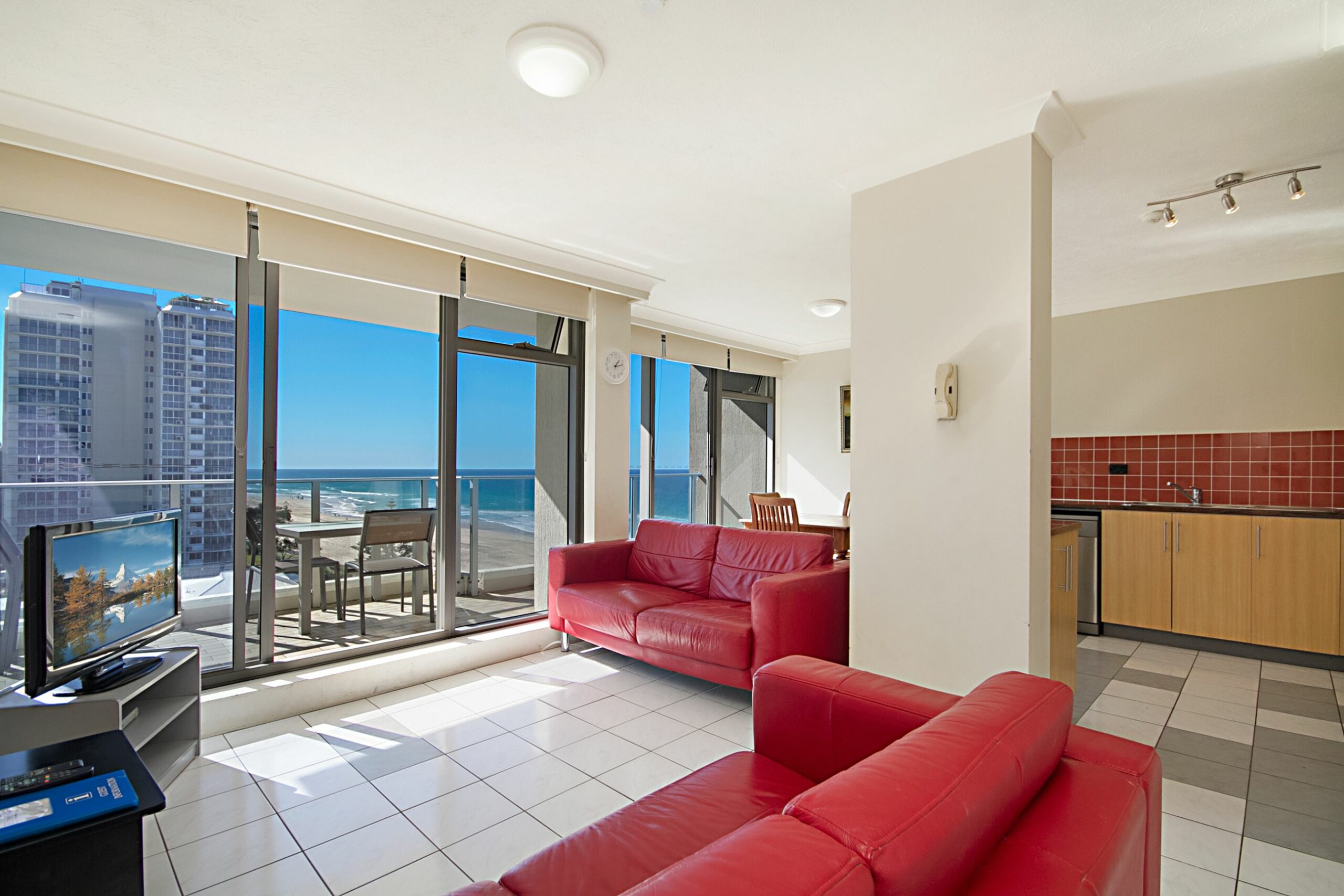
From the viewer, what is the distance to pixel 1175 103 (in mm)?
2336

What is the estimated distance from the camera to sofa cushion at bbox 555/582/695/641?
11.9 feet

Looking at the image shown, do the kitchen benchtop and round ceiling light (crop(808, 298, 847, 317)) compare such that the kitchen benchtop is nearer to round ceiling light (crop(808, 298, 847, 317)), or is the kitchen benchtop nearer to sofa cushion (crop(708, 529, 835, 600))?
sofa cushion (crop(708, 529, 835, 600))

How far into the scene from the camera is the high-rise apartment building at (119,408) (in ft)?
8.91

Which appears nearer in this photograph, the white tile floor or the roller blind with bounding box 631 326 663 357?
the white tile floor

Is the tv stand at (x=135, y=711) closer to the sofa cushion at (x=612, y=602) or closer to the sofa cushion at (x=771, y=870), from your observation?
the sofa cushion at (x=612, y=602)

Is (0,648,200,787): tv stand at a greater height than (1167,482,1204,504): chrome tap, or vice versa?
(1167,482,1204,504): chrome tap

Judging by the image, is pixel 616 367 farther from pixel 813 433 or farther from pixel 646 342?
pixel 813 433

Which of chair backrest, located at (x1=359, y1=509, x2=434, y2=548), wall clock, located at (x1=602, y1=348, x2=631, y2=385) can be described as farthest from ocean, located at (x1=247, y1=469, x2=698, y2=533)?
wall clock, located at (x1=602, y1=348, x2=631, y2=385)

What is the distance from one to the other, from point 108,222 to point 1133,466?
6743 millimetres

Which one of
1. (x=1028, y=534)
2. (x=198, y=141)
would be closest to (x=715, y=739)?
(x=1028, y=534)

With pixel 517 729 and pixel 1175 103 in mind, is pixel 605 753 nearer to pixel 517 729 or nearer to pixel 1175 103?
pixel 517 729

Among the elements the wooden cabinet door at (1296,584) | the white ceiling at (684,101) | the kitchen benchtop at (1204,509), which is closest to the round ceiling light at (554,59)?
the white ceiling at (684,101)

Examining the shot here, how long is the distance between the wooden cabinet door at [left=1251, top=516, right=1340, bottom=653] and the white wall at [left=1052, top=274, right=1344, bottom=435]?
898 mm

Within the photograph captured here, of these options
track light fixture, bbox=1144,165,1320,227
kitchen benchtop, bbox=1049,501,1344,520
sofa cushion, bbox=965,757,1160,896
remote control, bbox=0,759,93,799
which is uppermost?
track light fixture, bbox=1144,165,1320,227
